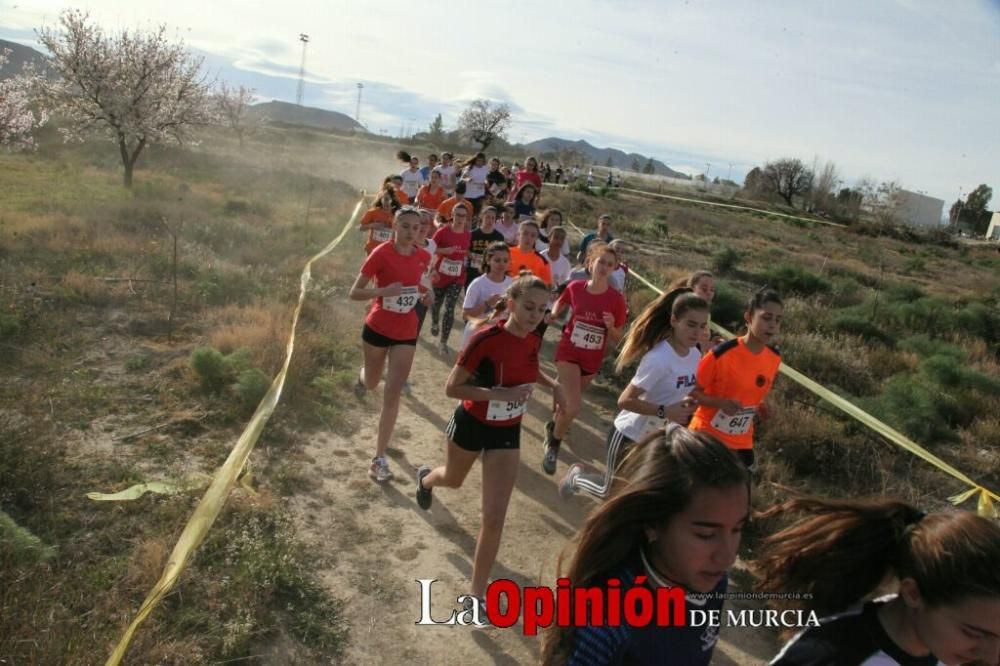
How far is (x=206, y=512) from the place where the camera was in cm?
443

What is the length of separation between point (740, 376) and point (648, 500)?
275 centimetres

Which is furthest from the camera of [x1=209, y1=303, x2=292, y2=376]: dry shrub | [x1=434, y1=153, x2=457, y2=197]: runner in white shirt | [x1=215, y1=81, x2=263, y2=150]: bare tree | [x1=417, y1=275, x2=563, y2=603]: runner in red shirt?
[x1=215, y1=81, x2=263, y2=150]: bare tree

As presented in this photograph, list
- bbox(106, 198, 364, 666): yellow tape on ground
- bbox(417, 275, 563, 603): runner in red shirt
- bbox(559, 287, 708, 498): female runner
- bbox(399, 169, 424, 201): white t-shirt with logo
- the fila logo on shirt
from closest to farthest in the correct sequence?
1. bbox(106, 198, 364, 666): yellow tape on ground
2. bbox(417, 275, 563, 603): runner in red shirt
3. bbox(559, 287, 708, 498): female runner
4. the fila logo on shirt
5. bbox(399, 169, 424, 201): white t-shirt with logo

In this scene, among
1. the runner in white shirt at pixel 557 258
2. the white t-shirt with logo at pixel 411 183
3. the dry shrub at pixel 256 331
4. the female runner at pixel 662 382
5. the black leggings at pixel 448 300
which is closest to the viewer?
the female runner at pixel 662 382

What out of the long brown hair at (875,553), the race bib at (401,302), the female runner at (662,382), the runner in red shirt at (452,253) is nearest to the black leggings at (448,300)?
the runner in red shirt at (452,253)

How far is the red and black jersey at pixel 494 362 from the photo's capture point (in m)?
4.11

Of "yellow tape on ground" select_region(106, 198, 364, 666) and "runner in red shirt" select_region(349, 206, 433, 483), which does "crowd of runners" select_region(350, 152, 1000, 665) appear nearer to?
"runner in red shirt" select_region(349, 206, 433, 483)

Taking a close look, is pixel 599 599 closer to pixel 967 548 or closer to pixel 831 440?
pixel 967 548

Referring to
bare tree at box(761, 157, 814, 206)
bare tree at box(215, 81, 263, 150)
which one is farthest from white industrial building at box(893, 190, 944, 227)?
bare tree at box(215, 81, 263, 150)

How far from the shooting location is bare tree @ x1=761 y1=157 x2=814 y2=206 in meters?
79.4

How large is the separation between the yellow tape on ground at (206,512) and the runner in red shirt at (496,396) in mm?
1755

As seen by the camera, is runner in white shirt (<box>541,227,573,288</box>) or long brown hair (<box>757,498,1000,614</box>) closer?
long brown hair (<box>757,498,1000,614</box>)

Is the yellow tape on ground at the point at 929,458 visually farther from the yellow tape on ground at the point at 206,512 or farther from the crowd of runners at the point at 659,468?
the yellow tape on ground at the point at 206,512

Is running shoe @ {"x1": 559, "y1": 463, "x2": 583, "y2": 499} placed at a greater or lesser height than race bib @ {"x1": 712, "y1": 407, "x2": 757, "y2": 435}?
lesser
